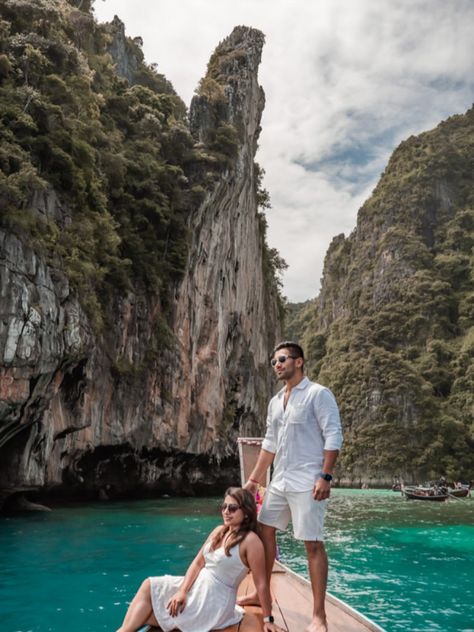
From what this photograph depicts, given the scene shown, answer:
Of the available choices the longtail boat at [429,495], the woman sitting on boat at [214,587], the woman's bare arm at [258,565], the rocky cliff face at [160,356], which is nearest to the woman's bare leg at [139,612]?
the woman sitting on boat at [214,587]

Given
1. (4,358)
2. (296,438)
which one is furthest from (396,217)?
(296,438)

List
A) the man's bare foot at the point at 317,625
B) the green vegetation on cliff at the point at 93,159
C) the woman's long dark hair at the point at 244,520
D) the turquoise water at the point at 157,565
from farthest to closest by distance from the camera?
the green vegetation on cliff at the point at 93,159 → the turquoise water at the point at 157,565 → the woman's long dark hair at the point at 244,520 → the man's bare foot at the point at 317,625

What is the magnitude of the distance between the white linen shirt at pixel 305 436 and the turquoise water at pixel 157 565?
3.82 meters

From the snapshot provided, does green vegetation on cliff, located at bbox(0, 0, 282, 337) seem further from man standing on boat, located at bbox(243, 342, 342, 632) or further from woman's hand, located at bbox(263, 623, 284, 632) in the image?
woman's hand, located at bbox(263, 623, 284, 632)

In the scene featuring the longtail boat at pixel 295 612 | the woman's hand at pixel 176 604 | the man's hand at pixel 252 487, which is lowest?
the longtail boat at pixel 295 612

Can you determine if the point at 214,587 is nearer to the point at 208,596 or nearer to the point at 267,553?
the point at 208,596

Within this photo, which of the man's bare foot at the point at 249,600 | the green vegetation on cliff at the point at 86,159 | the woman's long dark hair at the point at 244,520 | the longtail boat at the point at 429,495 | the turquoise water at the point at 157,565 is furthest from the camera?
the longtail boat at the point at 429,495

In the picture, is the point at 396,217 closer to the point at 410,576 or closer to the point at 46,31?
the point at 46,31

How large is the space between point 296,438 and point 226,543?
92 cm

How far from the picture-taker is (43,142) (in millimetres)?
17375

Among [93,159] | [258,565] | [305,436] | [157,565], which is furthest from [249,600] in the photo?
[93,159]

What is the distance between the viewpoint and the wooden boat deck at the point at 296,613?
395cm

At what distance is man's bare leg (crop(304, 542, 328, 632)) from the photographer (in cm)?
389

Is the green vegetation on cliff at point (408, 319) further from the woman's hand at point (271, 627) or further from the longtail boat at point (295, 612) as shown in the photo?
the woman's hand at point (271, 627)
